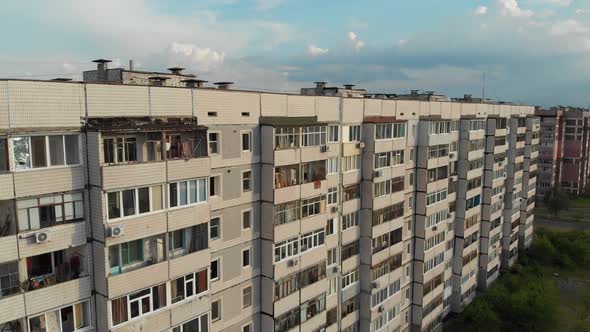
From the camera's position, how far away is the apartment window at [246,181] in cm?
2212

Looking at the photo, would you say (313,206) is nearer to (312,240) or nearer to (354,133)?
(312,240)

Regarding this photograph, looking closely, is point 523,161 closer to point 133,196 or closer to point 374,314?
point 374,314

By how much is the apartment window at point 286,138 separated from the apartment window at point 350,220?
28.0ft

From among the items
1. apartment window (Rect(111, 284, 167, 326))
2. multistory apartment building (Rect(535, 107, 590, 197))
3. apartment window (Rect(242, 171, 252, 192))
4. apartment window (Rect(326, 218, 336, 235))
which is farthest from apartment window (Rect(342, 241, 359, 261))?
multistory apartment building (Rect(535, 107, 590, 197))

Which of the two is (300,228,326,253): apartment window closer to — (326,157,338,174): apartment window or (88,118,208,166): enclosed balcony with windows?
(326,157,338,174): apartment window

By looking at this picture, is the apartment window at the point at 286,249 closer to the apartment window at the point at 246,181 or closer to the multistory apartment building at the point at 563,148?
the apartment window at the point at 246,181

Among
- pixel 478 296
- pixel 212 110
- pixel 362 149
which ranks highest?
pixel 212 110

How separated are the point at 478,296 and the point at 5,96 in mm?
50516

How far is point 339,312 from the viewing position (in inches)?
1183

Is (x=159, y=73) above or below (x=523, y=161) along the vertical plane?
above

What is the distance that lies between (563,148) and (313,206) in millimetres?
103289

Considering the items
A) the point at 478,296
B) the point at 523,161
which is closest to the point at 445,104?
the point at 478,296

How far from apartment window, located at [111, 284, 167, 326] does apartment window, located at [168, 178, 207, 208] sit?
3499mm

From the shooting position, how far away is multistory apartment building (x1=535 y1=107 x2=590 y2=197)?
10069cm
